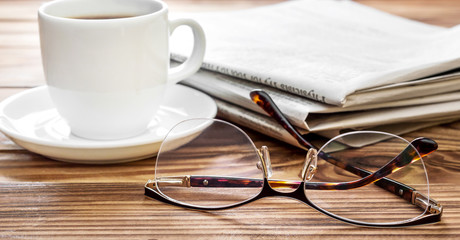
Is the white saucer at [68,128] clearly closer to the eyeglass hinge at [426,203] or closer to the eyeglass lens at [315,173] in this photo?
the eyeglass lens at [315,173]

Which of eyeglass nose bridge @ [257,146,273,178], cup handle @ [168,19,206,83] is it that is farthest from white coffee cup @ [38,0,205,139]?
eyeglass nose bridge @ [257,146,273,178]

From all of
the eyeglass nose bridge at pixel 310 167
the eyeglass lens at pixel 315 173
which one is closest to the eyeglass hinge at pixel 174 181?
the eyeglass lens at pixel 315 173

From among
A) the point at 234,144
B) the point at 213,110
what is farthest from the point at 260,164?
the point at 213,110

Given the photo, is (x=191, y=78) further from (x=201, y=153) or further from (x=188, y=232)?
(x=188, y=232)

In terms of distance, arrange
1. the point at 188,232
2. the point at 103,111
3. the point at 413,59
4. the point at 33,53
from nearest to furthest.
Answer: the point at 188,232 < the point at 103,111 < the point at 413,59 < the point at 33,53

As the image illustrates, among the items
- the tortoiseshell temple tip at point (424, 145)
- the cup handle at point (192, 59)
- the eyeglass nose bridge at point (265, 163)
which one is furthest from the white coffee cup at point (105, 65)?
the tortoiseshell temple tip at point (424, 145)

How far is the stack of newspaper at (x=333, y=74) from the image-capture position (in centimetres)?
58

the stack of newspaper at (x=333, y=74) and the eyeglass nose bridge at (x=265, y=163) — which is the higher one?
the stack of newspaper at (x=333, y=74)

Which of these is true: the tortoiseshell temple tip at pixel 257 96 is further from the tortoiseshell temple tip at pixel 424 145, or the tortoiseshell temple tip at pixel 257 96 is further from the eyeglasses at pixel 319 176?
the tortoiseshell temple tip at pixel 424 145

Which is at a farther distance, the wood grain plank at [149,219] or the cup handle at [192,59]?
the cup handle at [192,59]

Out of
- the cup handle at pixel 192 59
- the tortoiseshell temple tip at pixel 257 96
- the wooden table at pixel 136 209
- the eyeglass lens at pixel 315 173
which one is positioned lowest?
the wooden table at pixel 136 209

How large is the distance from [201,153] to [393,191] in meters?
0.18

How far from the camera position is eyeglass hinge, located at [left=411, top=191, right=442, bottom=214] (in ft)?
1.48

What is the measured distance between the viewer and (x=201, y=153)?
532 mm
